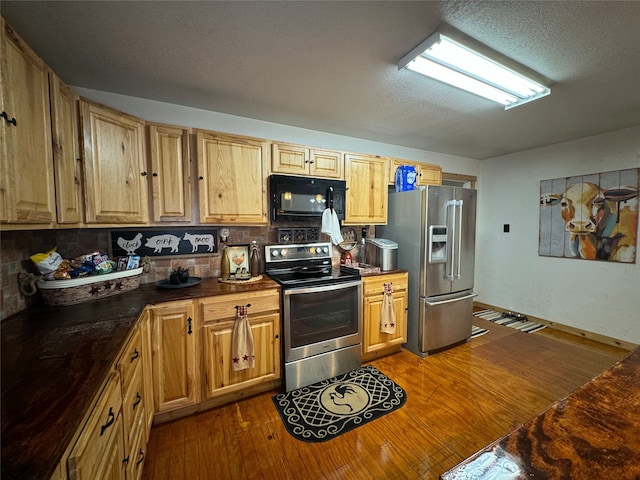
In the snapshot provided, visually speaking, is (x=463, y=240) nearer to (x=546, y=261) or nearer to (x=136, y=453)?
(x=546, y=261)

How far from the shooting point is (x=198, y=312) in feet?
5.87

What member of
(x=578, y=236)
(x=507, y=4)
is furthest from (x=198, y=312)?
(x=578, y=236)

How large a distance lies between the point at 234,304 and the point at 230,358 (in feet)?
1.35

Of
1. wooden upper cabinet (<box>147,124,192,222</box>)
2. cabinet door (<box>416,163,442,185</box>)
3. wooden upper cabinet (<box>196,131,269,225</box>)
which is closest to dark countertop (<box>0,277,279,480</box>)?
wooden upper cabinet (<box>147,124,192,222</box>)

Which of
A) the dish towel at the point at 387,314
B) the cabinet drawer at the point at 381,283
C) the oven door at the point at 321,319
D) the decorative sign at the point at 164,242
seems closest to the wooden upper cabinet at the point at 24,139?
the decorative sign at the point at 164,242

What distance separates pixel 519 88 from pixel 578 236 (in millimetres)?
2452

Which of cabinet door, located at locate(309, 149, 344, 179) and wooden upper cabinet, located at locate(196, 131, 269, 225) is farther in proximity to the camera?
cabinet door, located at locate(309, 149, 344, 179)

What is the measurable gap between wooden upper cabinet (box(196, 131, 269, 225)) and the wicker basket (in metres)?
0.68

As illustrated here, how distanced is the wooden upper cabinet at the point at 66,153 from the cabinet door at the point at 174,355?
29.1 inches

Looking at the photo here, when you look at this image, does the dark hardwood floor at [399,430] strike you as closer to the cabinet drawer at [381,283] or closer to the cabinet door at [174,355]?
the cabinet door at [174,355]

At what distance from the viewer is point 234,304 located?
1.89m

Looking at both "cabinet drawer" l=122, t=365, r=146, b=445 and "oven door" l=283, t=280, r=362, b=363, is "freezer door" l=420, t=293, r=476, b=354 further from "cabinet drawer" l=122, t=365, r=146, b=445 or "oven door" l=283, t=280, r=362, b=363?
"cabinet drawer" l=122, t=365, r=146, b=445

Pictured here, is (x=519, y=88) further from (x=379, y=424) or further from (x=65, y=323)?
(x=65, y=323)

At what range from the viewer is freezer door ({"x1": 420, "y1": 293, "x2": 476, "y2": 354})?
270cm
